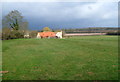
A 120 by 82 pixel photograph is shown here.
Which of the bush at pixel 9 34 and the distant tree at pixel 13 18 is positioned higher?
the distant tree at pixel 13 18

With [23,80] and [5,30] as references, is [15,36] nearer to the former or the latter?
[5,30]

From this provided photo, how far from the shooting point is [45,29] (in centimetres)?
9325

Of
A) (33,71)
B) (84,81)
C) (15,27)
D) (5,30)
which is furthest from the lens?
(15,27)

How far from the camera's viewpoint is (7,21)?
1918 inches

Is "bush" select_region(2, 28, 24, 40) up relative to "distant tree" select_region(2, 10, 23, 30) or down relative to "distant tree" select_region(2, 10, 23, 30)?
down

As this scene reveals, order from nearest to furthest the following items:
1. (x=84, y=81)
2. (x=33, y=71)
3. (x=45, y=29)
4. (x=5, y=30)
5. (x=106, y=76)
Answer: (x=84, y=81), (x=106, y=76), (x=33, y=71), (x=5, y=30), (x=45, y=29)

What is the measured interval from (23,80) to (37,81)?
576 millimetres

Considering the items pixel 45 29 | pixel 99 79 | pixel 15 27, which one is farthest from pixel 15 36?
pixel 99 79

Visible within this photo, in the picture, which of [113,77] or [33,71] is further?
[33,71]

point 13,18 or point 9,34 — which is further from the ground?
point 13,18

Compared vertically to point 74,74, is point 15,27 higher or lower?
higher

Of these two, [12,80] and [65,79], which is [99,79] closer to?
[65,79]

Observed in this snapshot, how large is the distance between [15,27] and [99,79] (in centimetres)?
4740

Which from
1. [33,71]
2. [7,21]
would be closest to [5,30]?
[7,21]
